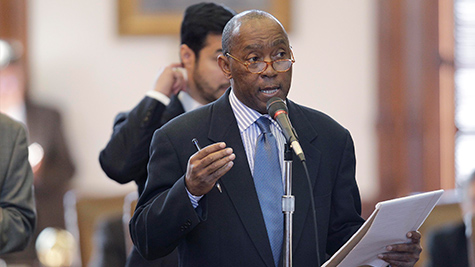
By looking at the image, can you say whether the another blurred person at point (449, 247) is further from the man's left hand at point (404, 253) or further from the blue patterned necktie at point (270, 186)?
the blue patterned necktie at point (270, 186)

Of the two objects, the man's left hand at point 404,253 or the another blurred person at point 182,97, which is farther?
the another blurred person at point 182,97

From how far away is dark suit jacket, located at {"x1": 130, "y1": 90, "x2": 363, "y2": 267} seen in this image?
183 cm

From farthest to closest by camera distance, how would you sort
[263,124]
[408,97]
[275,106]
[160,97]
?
[408,97], [160,97], [263,124], [275,106]

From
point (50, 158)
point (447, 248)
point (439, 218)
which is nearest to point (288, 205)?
point (447, 248)

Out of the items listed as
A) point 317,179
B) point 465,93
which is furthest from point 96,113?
point 317,179

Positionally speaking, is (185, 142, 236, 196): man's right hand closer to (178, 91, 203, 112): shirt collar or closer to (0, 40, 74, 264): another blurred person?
(178, 91, 203, 112): shirt collar

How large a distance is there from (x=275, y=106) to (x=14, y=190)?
111cm

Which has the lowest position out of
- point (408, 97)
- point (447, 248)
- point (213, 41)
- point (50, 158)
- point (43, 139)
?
point (447, 248)

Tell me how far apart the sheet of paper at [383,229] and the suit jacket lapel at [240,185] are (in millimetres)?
192

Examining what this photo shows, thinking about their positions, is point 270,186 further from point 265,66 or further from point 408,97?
point 408,97

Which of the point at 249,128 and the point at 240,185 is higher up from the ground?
the point at 249,128

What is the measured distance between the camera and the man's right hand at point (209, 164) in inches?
64.4

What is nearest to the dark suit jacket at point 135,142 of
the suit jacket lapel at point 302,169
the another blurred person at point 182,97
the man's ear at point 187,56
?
the another blurred person at point 182,97

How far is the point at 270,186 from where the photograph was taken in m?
1.92
